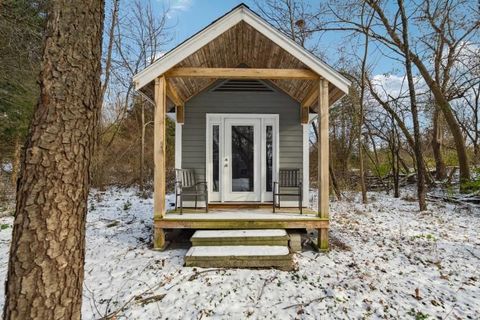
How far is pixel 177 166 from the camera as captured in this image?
594 cm

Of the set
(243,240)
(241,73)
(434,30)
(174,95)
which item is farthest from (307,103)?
(434,30)

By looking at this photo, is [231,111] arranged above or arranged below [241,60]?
below

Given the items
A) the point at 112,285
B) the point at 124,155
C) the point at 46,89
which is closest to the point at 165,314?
the point at 112,285

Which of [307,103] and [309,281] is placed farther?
[307,103]

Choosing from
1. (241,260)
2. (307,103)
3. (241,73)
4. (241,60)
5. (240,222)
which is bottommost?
(241,260)

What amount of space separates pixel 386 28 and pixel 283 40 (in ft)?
24.2

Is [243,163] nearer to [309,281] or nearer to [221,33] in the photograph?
[221,33]

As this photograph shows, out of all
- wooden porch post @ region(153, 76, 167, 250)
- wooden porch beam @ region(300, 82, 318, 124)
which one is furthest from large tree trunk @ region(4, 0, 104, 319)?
wooden porch beam @ region(300, 82, 318, 124)

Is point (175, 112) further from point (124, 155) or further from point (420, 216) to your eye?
point (124, 155)

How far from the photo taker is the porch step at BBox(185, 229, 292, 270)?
3662 mm

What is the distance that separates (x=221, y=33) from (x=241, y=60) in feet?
4.61

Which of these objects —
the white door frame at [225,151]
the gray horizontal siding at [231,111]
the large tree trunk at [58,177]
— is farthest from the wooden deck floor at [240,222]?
the large tree trunk at [58,177]

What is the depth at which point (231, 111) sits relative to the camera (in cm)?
604

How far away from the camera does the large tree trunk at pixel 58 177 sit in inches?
52.6
